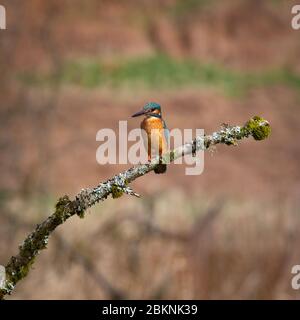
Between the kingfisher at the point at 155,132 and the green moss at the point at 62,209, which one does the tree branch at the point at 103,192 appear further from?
the kingfisher at the point at 155,132

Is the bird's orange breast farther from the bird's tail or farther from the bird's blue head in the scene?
the bird's tail

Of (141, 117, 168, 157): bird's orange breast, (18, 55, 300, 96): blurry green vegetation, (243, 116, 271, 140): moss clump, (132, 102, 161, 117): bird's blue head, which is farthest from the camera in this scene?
(18, 55, 300, 96): blurry green vegetation

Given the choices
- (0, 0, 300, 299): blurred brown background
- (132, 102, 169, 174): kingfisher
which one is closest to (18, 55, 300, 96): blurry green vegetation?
(0, 0, 300, 299): blurred brown background

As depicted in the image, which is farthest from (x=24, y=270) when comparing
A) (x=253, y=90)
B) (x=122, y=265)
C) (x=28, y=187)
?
(x=253, y=90)

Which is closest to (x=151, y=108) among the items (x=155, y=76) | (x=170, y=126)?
(x=170, y=126)

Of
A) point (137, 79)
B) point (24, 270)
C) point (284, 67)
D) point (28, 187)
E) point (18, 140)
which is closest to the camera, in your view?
point (24, 270)

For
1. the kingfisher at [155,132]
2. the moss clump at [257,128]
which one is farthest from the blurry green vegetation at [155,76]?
the moss clump at [257,128]

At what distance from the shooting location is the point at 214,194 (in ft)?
48.4

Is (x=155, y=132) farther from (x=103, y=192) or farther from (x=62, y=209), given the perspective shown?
(x=62, y=209)

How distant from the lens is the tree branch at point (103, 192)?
269 centimetres

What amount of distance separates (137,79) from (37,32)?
251cm

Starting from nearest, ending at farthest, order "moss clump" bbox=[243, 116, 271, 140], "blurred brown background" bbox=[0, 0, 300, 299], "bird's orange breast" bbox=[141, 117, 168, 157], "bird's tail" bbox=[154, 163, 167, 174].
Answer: "moss clump" bbox=[243, 116, 271, 140] → "bird's tail" bbox=[154, 163, 167, 174] → "bird's orange breast" bbox=[141, 117, 168, 157] → "blurred brown background" bbox=[0, 0, 300, 299]

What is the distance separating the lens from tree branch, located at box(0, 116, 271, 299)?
2693mm

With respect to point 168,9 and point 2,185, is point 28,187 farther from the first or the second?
point 168,9
